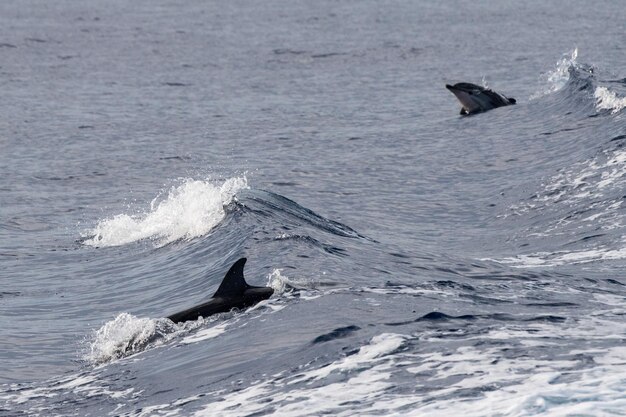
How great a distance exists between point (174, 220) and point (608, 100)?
1495 cm

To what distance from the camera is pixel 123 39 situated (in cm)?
6950

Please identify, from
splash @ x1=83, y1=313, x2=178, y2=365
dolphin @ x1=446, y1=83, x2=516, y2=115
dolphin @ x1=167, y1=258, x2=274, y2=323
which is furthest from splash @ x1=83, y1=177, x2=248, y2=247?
dolphin @ x1=446, y1=83, x2=516, y2=115

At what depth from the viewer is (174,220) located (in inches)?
1046

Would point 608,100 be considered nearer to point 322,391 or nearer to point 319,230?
point 319,230

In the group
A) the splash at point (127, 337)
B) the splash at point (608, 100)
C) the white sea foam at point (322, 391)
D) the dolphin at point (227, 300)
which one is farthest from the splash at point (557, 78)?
the white sea foam at point (322, 391)

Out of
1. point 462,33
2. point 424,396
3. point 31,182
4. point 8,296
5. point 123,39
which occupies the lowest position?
point 424,396

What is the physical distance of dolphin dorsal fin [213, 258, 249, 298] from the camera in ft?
56.0

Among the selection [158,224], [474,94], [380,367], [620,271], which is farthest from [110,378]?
[474,94]

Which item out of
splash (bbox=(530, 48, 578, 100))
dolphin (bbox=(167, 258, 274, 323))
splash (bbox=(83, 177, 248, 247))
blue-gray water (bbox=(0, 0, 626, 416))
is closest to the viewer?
blue-gray water (bbox=(0, 0, 626, 416))

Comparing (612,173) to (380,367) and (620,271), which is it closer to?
(620,271)

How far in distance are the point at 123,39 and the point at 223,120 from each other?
91.6 feet

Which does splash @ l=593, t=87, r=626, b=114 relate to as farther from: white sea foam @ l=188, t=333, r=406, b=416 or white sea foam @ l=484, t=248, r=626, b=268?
white sea foam @ l=188, t=333, r=406, b=416

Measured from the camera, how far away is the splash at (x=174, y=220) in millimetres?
25297

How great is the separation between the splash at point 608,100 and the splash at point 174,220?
11977mm
